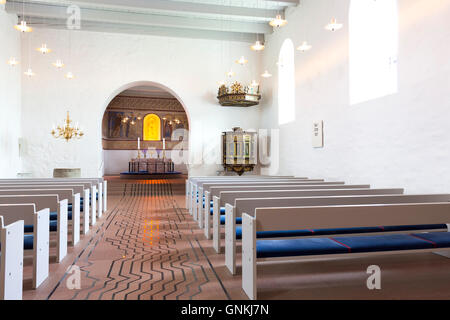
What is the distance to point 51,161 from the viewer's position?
36.7ft

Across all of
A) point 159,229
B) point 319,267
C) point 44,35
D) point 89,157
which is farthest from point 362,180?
point 44,35

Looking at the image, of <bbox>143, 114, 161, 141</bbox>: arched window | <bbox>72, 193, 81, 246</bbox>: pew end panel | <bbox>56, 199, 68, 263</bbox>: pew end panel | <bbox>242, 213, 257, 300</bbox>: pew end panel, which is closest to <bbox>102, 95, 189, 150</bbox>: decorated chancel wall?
<bbox>143, 114, 161, 141</bbox>: arched window

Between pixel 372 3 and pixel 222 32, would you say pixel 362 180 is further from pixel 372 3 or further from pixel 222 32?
pixel 222 32

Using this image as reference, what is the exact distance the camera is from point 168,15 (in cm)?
1107

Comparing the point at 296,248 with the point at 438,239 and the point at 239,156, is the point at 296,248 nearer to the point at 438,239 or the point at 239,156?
the point at 438,239

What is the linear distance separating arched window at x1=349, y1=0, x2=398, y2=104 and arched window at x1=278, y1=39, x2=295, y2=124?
3.16m

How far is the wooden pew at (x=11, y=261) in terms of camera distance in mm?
2295

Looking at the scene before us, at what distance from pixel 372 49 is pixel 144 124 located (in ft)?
48.9

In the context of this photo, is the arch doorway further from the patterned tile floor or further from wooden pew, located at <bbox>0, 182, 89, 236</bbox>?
the patterned tile floor

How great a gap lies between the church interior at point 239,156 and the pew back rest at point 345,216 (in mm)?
13

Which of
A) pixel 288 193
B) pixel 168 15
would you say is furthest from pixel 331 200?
pixel 168 15

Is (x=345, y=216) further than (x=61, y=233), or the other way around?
(x=61, y=233)

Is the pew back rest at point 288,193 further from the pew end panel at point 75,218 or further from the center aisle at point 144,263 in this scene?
the pew end panel at point 75,218

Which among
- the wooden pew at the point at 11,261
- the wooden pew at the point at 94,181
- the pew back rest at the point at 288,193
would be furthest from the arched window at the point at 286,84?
the wooden pew at the point at 11,261
